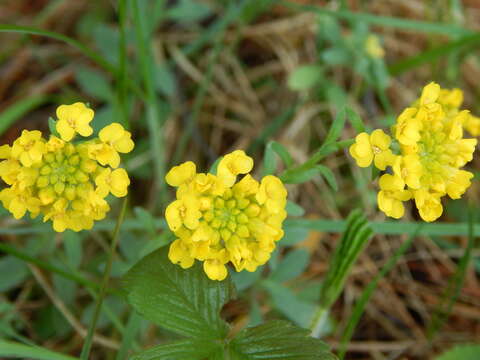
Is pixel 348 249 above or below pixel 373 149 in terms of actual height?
below

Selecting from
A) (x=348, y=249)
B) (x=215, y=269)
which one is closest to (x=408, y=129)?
(x=348, y=249)

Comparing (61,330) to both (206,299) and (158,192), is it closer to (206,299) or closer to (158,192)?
(158,192)

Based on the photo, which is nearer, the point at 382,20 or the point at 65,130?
the point at 65,130

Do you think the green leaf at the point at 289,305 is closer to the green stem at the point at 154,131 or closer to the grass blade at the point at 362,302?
the grass blade at the point at 362,302

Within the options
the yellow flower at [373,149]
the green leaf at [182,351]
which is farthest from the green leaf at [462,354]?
the green leaf at [182,351]

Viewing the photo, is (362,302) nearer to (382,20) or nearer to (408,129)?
(408,129)

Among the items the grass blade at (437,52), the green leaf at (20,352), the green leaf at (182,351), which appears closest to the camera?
the green leaf at (20,352)
